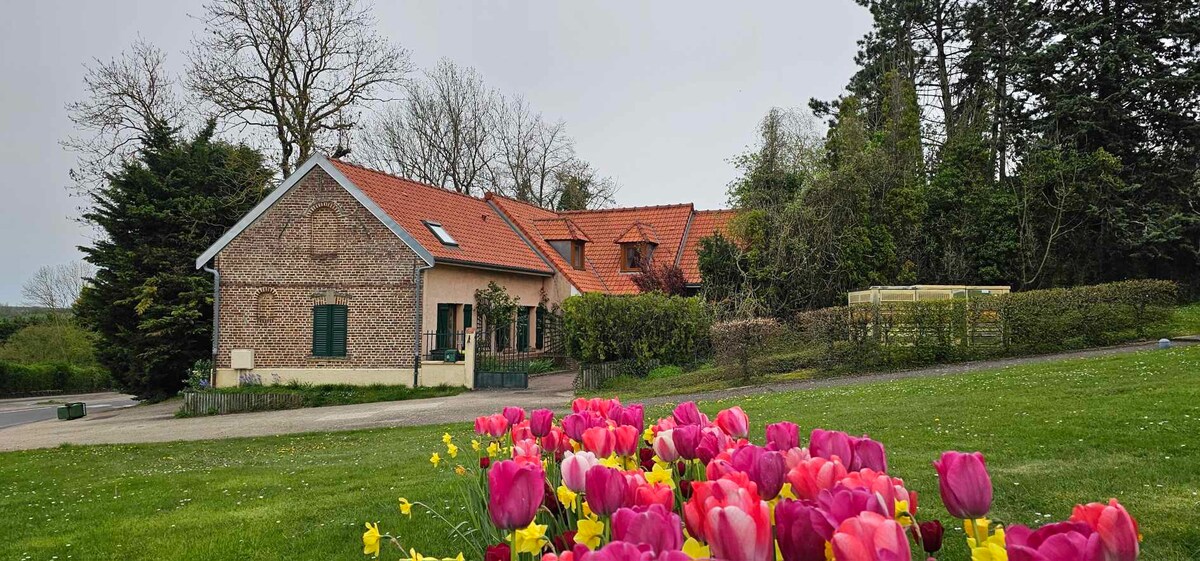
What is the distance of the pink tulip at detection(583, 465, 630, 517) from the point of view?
1.85 meters

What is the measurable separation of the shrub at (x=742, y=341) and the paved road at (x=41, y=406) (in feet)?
65.9

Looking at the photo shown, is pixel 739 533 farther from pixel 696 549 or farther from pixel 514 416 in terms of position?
pixel 514 416

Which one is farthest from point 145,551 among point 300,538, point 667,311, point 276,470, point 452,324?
point 452,324

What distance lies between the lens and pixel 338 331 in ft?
73.0

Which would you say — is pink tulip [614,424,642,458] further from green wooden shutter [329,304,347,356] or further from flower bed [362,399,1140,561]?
green wooden shutter [329,304,347,356]

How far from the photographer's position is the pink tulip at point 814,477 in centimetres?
183

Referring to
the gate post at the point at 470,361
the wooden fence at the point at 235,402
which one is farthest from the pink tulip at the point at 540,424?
the wooden fence at the point at 235,402

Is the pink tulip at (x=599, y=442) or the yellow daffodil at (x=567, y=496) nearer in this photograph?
the yellow daffodil at (x=567, y=496)

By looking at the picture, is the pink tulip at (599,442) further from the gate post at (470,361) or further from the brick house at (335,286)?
the brick house at (335,286)

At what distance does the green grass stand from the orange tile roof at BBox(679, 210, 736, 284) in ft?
38.4

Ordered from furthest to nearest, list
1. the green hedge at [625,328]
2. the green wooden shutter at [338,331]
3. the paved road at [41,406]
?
the paved road at [41,406] → the green wooden shutter at [338,331] → the green hedge at [625,328]

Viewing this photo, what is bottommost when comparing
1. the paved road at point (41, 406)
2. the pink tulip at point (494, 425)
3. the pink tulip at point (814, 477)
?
the paved road at point (41, 406)

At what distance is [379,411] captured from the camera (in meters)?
17.6

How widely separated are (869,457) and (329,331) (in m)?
21.7
